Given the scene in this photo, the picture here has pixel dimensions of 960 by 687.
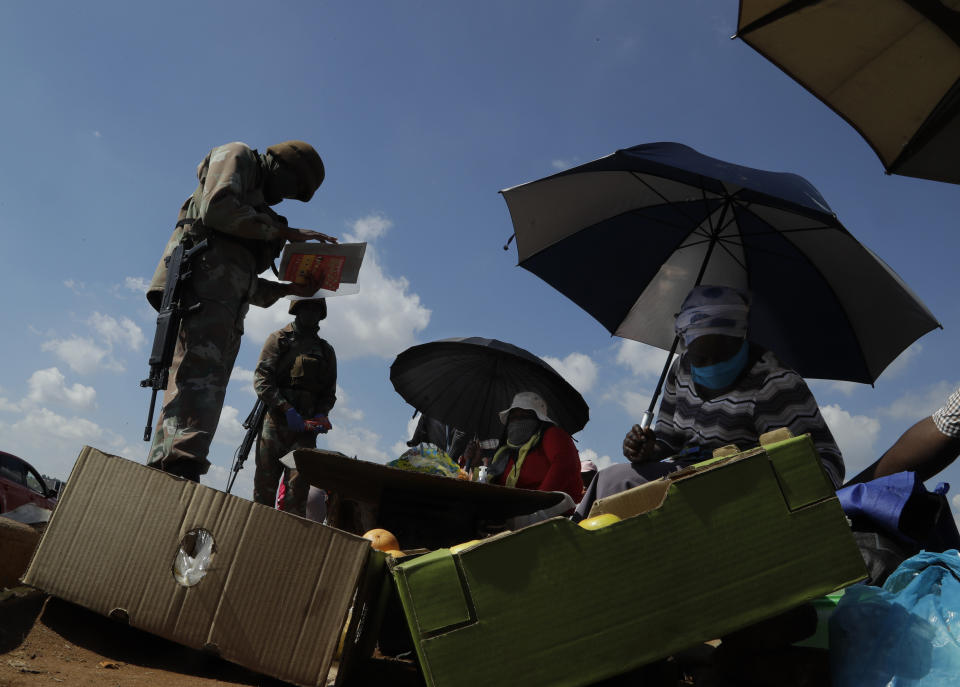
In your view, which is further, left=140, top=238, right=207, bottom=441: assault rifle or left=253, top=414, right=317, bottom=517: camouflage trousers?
left=253, top=414, right=317, bottom=517: camouflage trousers

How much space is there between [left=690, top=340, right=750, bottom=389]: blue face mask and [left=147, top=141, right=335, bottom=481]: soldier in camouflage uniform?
7.00 ft

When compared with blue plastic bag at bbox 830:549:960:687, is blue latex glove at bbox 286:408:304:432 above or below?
above

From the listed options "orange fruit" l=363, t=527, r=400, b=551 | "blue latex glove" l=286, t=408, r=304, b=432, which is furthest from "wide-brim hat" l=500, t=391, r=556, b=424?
"orange fruit" l=363, t=527, r=400, b=551

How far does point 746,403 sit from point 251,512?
84.0 inches

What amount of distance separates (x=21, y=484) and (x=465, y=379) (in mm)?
9248

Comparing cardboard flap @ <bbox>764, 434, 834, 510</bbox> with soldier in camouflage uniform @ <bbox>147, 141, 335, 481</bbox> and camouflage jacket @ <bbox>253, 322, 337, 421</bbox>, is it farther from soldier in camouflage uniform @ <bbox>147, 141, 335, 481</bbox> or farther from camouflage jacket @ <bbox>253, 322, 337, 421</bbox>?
camouflage jacket @ <bbox>253, 322, 337, 421</bbox>

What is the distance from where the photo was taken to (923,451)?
2113mm

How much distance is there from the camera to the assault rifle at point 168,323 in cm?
320

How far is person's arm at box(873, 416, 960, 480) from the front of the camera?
6.79ft

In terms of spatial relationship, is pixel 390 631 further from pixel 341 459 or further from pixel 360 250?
pixel 360 250

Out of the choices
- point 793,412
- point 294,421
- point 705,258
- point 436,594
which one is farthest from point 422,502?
point 294,421

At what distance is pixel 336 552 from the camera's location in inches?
66.1

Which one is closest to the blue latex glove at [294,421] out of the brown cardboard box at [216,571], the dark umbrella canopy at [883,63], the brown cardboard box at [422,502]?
the brown cardboard box at [422,502]

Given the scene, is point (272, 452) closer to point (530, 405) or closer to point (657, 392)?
point (530, 405)
